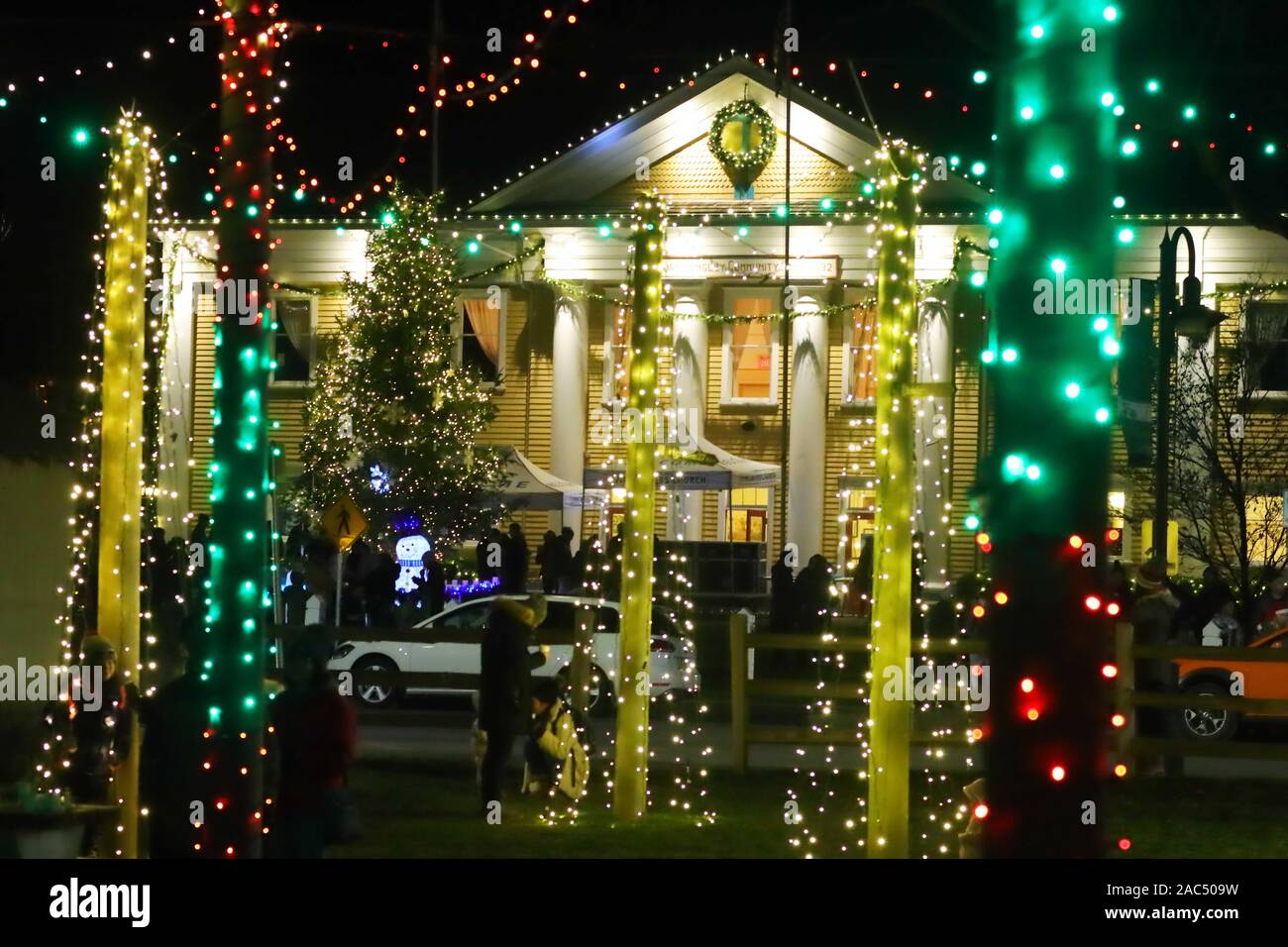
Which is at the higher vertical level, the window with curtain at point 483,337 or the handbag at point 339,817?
the window with curtain at point 483,337

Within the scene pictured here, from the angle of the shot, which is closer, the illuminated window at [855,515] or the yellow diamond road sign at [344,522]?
the yellow diamond road sign at [344,522]

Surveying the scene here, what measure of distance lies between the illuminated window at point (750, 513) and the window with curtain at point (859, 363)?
122 inches

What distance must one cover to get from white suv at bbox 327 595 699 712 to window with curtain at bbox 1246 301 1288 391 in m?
13.9

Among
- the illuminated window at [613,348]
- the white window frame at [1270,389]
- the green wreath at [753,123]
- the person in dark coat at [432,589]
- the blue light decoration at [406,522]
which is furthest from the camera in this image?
the illuminated window at [613,348]

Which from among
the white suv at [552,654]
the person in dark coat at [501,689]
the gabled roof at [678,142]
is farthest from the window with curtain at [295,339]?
the person in dark coat at [501,689]

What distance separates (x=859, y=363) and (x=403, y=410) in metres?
11.6

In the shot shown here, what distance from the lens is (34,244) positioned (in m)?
11.7

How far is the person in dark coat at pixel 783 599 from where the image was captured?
26328mm

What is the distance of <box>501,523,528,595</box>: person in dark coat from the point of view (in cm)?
2812

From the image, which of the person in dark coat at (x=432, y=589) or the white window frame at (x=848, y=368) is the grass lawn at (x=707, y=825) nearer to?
the person in dark coat at (x=432, y=589)

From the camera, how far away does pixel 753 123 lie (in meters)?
38.9

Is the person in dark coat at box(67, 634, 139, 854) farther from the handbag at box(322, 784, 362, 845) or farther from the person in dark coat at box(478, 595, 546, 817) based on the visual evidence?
the person in dark coat at box(478, 595, 546, 817)

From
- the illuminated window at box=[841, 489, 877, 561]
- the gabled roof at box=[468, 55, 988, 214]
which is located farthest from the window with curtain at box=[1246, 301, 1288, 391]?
the illuminated window at box=[841, 489, 877, 561]
